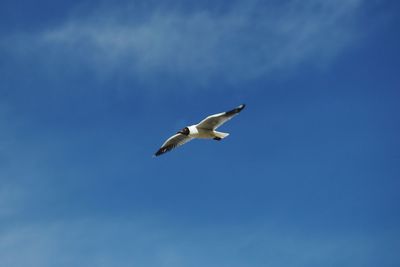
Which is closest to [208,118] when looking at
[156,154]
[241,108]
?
[241,108]

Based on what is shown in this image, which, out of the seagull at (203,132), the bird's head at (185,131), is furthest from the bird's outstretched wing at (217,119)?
the bird's head at (185,131)

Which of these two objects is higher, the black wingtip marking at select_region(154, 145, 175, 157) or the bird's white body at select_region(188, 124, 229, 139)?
the black wingtip marking at select_region(154, 145, 175, 157)

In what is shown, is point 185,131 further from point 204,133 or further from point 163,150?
point 163,150

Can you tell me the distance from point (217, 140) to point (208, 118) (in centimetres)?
183

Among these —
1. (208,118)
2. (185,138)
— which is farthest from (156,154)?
(208,118)

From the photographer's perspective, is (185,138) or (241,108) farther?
(185,138)

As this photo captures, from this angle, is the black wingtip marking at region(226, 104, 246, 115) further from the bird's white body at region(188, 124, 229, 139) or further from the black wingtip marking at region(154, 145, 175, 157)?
the black wingtip marking at region(154, 145, 175, 157)

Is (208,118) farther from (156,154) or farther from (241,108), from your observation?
(156,154)

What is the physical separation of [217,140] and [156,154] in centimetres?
441

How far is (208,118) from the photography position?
34.0 m

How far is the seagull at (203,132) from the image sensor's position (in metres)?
33.9

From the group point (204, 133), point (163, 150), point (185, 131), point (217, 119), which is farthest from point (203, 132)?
point (163, 150)

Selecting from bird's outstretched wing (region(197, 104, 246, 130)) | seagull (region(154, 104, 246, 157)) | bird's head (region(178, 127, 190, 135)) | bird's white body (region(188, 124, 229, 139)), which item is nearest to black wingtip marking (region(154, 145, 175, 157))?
seagull (region(154, 104, 246, 157))

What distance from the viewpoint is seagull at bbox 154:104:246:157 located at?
3394cm
